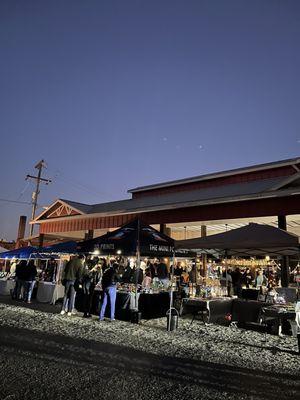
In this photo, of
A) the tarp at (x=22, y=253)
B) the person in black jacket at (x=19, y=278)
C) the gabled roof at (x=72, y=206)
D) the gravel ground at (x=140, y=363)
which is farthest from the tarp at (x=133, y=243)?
the gabled roof at (x=72, y=206)

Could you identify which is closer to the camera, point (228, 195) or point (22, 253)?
point (228, 195)

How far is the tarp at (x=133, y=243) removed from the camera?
9.89 meters

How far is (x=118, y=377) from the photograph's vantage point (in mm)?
4668

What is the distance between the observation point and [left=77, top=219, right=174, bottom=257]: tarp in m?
9.89

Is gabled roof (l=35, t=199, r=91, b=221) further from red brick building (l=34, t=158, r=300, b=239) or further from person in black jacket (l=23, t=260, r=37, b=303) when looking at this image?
person in black jacket (l=23, t=260, r=37, b=303)

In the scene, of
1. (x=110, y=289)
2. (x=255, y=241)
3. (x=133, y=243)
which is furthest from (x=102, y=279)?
(x=255, y=241)

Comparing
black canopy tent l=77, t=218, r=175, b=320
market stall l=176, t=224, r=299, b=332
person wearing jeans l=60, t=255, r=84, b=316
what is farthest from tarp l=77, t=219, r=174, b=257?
market stall l=176, t=224, r=299, b=332

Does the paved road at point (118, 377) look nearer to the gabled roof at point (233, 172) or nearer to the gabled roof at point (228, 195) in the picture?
the gabled roof at point (228, 195)

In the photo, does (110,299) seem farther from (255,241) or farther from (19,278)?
(19,278)

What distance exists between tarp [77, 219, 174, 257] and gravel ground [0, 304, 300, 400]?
2231 millimetres

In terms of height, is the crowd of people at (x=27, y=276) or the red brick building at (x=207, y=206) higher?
the red brick building at (x=207, y=206)

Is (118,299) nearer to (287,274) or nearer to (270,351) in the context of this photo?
(270,351)

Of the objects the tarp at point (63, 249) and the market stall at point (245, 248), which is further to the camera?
the tarp at point (63, 249)

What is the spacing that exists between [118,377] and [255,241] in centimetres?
619
